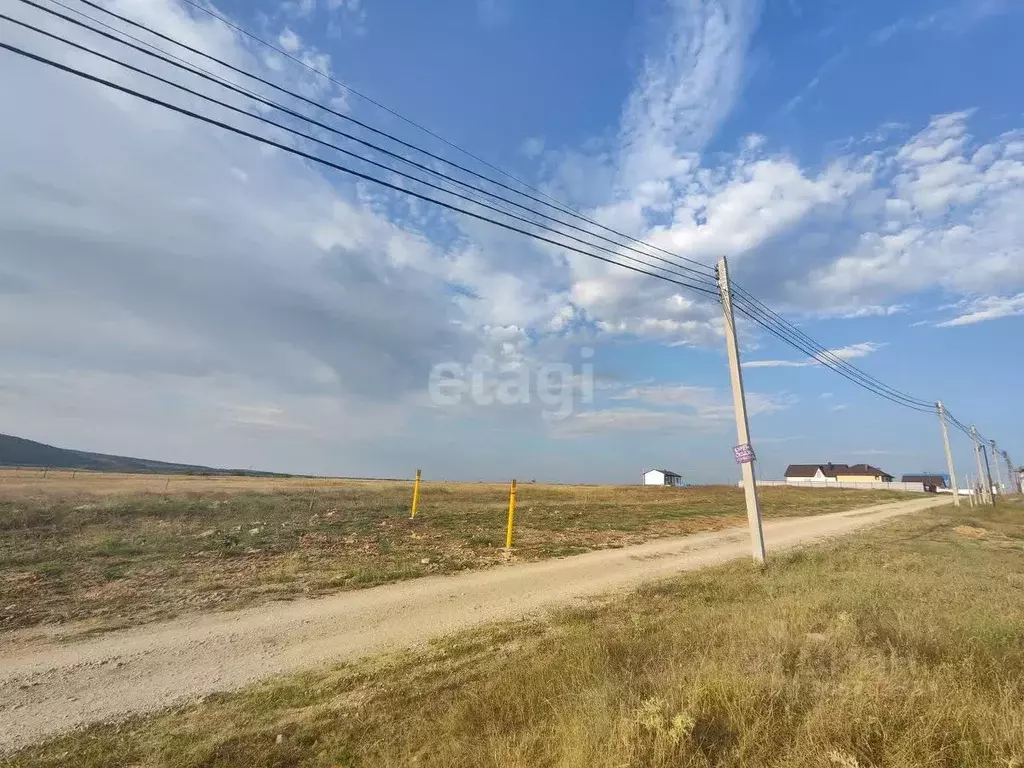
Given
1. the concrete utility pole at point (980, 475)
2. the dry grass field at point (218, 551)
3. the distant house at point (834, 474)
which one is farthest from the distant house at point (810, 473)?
the dry grass field at point (218, 551)

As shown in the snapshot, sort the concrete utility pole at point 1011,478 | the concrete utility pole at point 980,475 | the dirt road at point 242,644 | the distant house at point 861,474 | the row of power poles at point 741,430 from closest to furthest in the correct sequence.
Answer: the dirt road at point 242,644, the row of power poles at point 741,430, the concrete utility pole at point 980,475, the concrete utility pole at point 1011,478, the distant house at point 861,474

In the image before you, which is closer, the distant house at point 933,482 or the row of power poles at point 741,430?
the row of power poles at point 741,430

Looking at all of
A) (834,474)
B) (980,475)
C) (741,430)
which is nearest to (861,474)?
(834,474)

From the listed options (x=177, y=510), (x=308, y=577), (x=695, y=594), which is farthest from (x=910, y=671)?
(x=177, y=510)

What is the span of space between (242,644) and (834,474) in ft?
532

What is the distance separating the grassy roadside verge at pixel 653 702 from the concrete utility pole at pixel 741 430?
548 centimetres

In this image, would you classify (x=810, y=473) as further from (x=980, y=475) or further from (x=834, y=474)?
(x=980, y=475)

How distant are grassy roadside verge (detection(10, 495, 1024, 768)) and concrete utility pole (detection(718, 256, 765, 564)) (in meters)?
5.48

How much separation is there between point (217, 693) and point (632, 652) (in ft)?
14.8

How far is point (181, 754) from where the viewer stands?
13.7 ft

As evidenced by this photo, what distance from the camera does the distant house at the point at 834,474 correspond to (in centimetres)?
13325

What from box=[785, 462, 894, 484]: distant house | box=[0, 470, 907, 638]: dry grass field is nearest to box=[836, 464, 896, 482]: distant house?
box=[785, 462, 894, 484]: distant house

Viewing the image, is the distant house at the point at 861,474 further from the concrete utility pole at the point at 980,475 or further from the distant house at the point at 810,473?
the concrete utility pole at the point at 980,475

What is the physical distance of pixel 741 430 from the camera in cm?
1394
